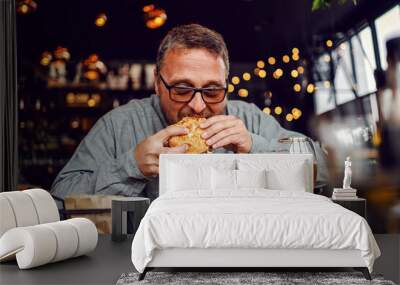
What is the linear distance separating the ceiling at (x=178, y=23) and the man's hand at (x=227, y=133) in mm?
694

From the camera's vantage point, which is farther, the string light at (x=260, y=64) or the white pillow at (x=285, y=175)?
the string light at (x=260, y=64)

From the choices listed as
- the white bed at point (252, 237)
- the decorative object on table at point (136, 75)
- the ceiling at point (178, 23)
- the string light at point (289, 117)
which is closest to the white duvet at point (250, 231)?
the white bed at point (252, 237)

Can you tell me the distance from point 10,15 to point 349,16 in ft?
12.1

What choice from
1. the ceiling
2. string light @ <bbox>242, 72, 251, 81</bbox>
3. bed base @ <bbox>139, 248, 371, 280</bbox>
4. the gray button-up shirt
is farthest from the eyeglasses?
bed base @ <bbox>139, 248, 371, 280</bbox>

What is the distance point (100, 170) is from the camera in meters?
6.79

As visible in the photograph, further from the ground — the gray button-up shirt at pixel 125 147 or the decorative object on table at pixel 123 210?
the gray button-up shirt at pixel 125 147

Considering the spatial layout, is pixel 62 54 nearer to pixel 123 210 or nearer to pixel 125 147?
pixel 125 147

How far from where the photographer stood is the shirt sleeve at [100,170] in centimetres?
677

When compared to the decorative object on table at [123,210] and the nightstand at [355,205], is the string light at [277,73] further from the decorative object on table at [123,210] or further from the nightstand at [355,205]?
the decorative object on table at [123,210]

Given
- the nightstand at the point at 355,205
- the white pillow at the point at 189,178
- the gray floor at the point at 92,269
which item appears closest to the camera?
the gray floor at the point at 92,269

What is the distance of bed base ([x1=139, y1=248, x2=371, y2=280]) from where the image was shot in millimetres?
4434

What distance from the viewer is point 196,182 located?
5945 mm

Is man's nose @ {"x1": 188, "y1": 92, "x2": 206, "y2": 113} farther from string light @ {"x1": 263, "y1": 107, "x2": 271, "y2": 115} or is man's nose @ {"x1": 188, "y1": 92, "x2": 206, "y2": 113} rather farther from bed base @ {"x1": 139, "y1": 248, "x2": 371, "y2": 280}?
bed base @ {"x1": 139, "y1": 248, "x2": 371, "y2": 280}

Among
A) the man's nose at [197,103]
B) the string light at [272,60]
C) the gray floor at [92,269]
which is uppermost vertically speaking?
the string light at [272,60]
